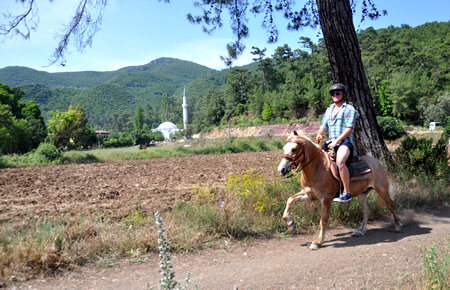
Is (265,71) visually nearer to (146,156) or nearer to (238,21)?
(146,156)

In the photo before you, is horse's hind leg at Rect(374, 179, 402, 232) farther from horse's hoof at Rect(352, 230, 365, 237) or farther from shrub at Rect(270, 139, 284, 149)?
shrub at Rect(270, 139, 284, 149)

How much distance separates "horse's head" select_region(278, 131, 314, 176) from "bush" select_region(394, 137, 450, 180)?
15.7 feet

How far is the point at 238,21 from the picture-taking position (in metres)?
9.43

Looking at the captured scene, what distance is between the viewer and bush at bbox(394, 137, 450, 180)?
764 cm

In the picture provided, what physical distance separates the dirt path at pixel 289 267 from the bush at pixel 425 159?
308 cm

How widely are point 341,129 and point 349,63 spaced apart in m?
3.29

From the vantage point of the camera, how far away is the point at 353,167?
4.71m

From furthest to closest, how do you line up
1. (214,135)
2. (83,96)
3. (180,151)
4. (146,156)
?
(83,96) → (214,135) → (180,151) → (146,156)

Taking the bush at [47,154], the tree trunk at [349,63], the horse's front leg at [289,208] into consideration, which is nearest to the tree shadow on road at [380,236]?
the horse's front leg at [289,208]

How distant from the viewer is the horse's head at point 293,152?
405 cm

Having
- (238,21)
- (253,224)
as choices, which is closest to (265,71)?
(238,21)

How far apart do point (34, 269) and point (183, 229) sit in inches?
81.3

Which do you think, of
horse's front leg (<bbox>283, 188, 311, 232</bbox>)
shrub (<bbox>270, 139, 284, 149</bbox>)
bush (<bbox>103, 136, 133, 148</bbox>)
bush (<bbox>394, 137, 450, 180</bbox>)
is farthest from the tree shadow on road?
bush (<bbox>103, 136, 133, 148</bbox>)

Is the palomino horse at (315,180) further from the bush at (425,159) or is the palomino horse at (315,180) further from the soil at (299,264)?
the bush at (425,159)
